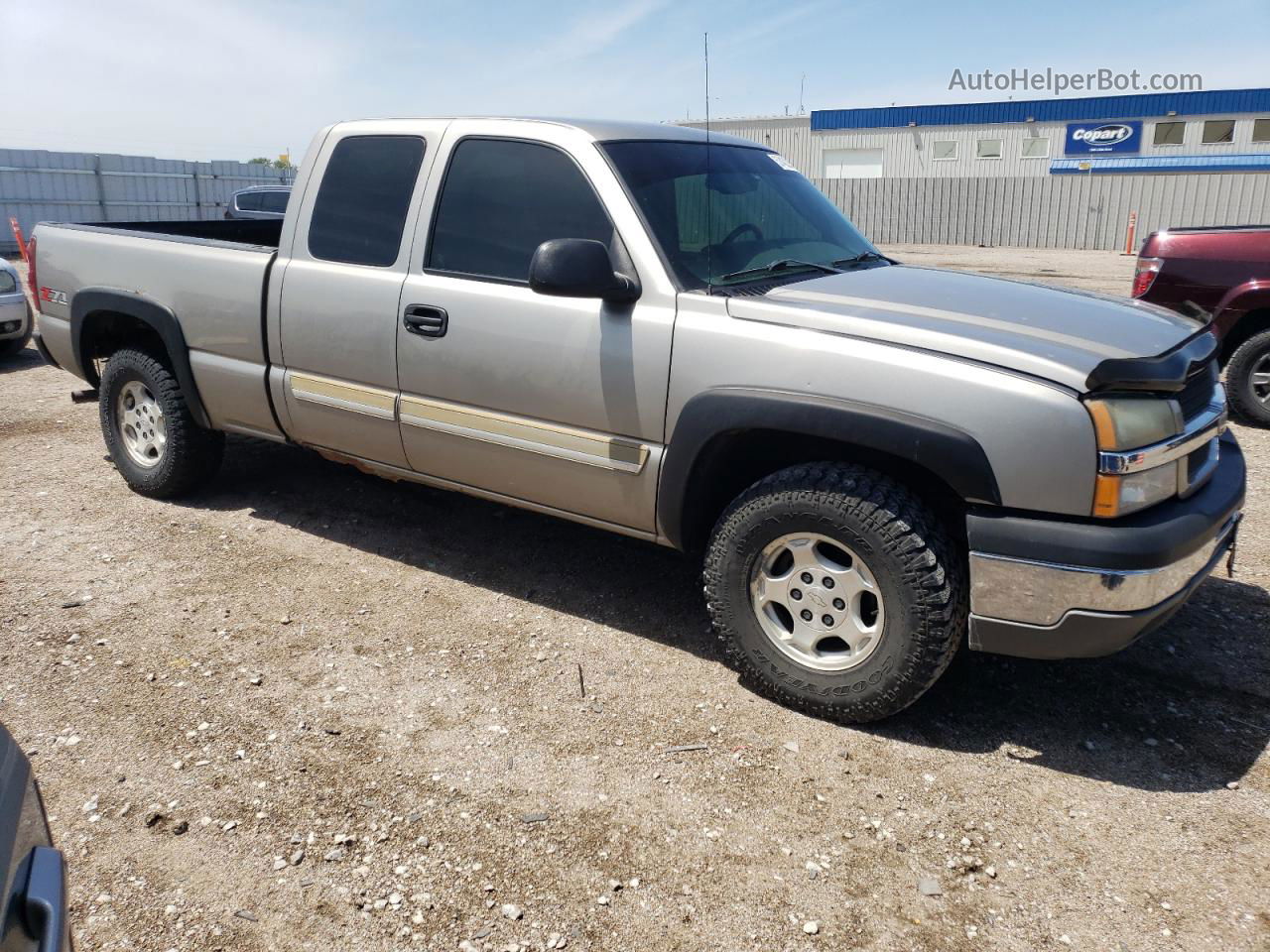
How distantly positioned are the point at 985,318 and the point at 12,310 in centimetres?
965

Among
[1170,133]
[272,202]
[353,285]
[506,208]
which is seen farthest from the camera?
[1170,133]

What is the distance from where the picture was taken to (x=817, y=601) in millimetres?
3316

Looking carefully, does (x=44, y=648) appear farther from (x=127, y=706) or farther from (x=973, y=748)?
(x=973, y=748)

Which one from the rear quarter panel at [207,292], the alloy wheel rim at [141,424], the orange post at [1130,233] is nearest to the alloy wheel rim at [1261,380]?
the rear quarter panel at [207,292]

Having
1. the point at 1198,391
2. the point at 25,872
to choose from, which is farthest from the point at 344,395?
the point at 1198,391

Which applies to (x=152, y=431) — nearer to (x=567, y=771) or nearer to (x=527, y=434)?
(x=527, y=434)

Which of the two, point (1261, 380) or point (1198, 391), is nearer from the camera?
point (1198, 391)

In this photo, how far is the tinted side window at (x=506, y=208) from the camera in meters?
3.74

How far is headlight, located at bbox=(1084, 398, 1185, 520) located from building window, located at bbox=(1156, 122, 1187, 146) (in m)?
37.9

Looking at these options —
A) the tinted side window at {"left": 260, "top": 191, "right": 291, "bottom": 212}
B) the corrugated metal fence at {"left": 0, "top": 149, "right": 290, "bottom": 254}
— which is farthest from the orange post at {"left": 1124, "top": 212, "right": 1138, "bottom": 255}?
the corrugated metal fence at {"left": 0, "top": 149, "right": 290, "bottom": 254}

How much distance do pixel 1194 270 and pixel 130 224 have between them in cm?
723

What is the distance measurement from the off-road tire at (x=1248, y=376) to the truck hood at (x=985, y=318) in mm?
3944

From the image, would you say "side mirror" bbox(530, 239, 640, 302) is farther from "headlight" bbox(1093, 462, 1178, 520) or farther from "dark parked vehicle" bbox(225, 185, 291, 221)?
"dark parked vehicle" bbox(225, 185, 291, 221)

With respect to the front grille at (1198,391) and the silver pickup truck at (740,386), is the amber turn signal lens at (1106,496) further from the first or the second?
the front grille at (1198,391)
